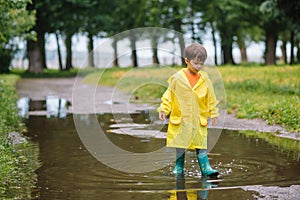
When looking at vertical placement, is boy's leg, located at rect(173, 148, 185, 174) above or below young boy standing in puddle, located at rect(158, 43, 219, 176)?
below

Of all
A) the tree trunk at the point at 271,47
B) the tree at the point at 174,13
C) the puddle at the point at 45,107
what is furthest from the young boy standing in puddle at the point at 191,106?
the tree trunk at the point at 271,47

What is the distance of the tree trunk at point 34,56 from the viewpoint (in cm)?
4497

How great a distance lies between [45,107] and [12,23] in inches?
198

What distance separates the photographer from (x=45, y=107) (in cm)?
1733

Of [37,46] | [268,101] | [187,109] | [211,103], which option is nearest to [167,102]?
[187,109]

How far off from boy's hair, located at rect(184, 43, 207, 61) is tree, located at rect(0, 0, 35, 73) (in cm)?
553

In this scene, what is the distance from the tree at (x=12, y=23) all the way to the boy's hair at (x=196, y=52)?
5.53m

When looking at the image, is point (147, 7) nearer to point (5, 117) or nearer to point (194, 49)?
point (5, 117)

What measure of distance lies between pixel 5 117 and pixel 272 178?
6.45 metres

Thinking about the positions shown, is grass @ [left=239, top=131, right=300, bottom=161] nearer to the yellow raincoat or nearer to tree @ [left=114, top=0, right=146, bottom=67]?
the yellow raincoat

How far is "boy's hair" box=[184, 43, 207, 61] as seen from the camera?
21.9 ft

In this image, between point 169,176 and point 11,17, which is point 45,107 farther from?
point 169,176

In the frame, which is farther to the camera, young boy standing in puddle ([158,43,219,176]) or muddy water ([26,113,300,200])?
young boy standing in puddle ([158,43,219,176])

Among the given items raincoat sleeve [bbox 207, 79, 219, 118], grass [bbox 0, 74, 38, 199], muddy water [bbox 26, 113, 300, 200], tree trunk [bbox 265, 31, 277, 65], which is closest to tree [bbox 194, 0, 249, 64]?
tree trunk [bbox 265, 31, 277, 65]
